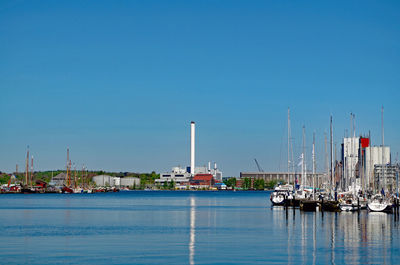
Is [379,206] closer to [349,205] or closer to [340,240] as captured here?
[349,205]

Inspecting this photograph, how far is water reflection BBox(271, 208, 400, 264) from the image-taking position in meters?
46.3

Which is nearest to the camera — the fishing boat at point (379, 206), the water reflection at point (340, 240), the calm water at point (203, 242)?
the calm water at point (203, 242)

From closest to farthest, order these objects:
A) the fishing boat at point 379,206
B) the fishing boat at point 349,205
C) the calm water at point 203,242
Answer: the calm water at point 203,242 → the fishing boat at point 379,206 → the fishing boat at point 349,205

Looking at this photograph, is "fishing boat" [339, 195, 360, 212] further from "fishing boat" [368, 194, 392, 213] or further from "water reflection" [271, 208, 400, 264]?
"water reflection" [271, 208, 400, 264]

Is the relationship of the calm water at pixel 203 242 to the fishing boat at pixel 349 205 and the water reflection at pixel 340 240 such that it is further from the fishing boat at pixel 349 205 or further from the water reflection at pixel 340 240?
the fishing boat at pixel 349 205

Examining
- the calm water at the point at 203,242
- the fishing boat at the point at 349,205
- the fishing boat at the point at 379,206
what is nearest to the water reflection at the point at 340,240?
the calm water at the point at 203,242

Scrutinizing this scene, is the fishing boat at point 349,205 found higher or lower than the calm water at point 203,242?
higher

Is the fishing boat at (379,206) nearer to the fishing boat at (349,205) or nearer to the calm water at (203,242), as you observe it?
the fishing boat at (349,205)

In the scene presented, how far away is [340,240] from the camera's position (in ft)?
191

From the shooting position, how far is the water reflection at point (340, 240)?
46.3 meters

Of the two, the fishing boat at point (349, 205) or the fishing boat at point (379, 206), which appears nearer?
the fishing boat at point (379, 206)

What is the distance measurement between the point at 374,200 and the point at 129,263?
69.1m

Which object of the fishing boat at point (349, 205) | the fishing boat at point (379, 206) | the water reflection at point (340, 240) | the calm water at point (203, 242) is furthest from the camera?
the fishing boat at point (349, 205)

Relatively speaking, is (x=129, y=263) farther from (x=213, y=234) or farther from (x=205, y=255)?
(x=213, y=234)
